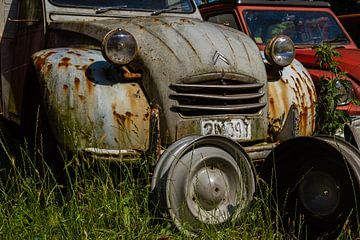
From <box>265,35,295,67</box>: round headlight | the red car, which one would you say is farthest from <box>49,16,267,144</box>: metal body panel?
the red car

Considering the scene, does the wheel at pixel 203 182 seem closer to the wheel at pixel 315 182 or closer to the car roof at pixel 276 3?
the wheel at pixel 315 182

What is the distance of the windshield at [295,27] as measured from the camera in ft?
21.4

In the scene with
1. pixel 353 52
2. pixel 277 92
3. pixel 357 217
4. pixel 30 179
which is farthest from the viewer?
pixel 353 52

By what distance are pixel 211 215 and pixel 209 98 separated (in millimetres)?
746

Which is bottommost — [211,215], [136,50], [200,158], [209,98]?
[211,215]

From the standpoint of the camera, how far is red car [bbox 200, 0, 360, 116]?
6.49 m

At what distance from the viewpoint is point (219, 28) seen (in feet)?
13.1

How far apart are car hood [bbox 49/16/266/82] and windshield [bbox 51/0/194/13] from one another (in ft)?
2.61

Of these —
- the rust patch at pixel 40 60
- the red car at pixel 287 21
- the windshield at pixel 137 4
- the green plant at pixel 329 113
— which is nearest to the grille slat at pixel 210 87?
the green plant at pixel 329 113

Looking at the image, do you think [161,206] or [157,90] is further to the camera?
[157,90]

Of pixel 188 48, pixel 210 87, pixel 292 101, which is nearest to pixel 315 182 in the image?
pixel 292 101

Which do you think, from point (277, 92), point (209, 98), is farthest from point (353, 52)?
point (209, 98)

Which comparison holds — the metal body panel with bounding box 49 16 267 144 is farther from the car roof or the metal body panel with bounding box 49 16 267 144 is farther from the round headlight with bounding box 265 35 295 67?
the car roof

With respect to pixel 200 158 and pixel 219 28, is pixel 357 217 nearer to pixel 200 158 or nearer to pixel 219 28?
pixel 200 158
